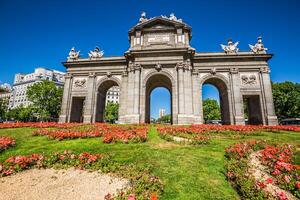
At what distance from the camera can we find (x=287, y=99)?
43.3 meters

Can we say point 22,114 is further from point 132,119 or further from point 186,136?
point 186,136

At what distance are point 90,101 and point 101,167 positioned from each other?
24.9 meters

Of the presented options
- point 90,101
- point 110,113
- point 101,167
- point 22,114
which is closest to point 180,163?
point 101,167

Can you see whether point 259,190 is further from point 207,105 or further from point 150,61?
point 207,105

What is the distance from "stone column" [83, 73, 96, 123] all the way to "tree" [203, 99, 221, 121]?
5571 centimetres

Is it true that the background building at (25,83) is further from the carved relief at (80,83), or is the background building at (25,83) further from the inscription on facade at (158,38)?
the inscription on facade at (158,38)

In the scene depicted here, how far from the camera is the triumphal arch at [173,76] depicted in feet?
89.1

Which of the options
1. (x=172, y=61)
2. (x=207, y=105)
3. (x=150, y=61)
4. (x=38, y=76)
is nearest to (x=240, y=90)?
(x=172, y=61)

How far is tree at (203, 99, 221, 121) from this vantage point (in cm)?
7400

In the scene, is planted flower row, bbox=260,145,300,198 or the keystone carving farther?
the keystone carving

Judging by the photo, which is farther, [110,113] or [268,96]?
[110,113]

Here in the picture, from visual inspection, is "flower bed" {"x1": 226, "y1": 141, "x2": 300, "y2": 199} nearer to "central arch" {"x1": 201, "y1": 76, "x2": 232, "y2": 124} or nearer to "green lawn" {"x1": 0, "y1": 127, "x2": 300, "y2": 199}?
"green lawn" {"x1": 0, "y1": 127, "x2": 300, "y2": 199}

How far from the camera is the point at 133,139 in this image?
39.7 ft

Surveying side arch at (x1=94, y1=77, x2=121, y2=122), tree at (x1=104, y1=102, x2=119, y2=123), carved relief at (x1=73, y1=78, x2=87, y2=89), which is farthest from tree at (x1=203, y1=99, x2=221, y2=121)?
carved relief at (x1=73, y1=78, x2=87, y2=89)
